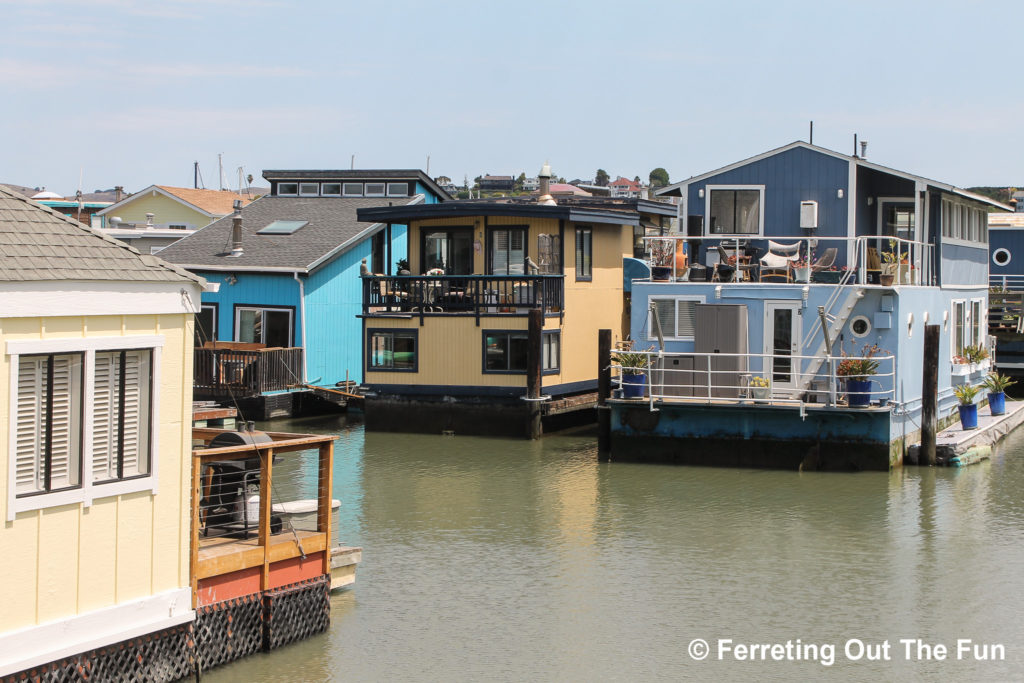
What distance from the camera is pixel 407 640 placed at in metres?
13.4

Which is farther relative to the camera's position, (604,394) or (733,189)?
(733,189)

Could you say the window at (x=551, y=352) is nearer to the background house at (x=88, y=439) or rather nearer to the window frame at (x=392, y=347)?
the window frame at (x=392, y=347)

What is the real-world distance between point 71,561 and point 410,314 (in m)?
19.7

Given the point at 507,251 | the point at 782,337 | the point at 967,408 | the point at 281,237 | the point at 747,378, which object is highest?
the point at 281,237

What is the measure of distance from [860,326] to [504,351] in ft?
27.0

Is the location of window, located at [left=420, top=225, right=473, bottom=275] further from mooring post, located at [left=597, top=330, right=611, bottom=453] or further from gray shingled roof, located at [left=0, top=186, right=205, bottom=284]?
gray shingled roof, located at [left=0, top=186, right=205, bottom=284]

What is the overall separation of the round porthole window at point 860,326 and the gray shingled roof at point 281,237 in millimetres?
15220

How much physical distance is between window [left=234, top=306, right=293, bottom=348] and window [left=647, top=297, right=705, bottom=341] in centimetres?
1172

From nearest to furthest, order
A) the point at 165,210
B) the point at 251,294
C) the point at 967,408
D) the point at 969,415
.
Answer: the point at 967,408 → the point at 969,415 → the point at 251,294 → the point at 165,210

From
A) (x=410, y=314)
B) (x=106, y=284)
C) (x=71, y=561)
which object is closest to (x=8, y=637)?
(x=71, y=561)

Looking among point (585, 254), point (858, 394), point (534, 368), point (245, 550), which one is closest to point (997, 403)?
point (858, 394)

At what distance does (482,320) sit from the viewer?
95.2 feet

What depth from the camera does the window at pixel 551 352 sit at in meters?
29.2

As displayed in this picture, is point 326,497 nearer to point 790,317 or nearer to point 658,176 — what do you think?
point 790,317
